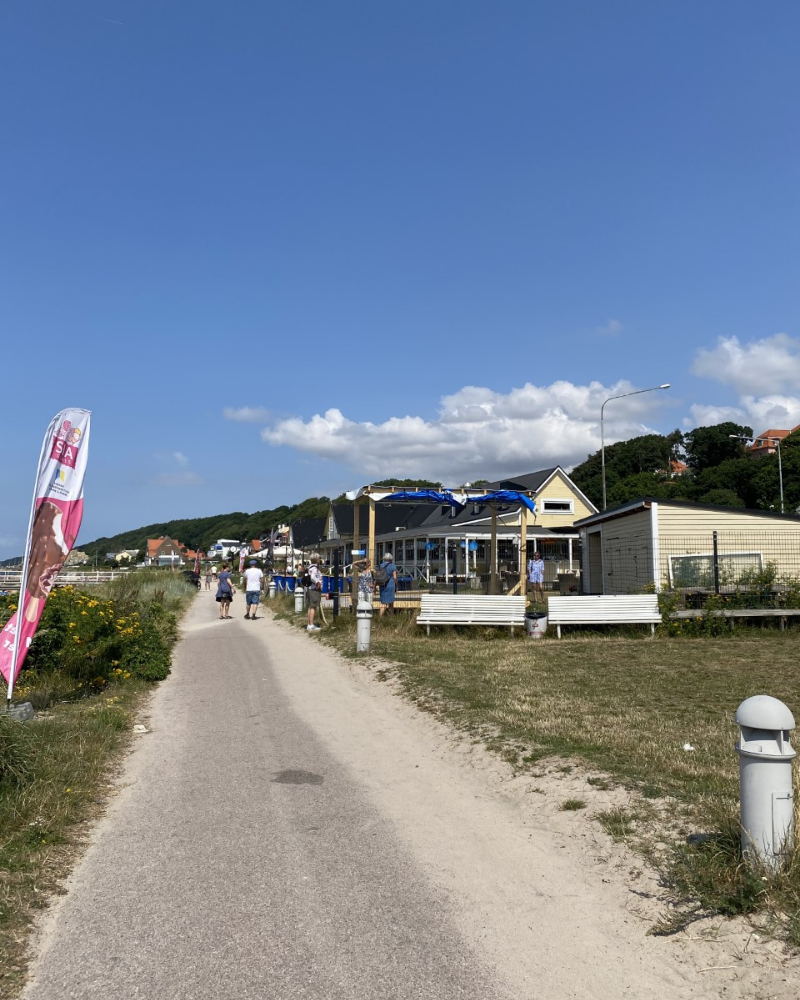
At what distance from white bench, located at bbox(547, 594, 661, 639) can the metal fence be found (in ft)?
3.84

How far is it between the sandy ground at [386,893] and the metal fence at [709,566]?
11.3 m

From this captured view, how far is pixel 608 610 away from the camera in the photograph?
15797 mm

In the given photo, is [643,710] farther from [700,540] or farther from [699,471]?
[699,471]

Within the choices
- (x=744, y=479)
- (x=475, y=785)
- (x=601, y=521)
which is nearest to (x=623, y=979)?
(x=475, y=785)

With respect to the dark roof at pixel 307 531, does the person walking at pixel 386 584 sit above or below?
below

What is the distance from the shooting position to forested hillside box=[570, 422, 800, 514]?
74375 millimetres

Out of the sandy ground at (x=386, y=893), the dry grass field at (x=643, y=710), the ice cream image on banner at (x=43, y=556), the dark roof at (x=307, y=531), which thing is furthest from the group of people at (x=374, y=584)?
the dark roof at (x=307, y=531)

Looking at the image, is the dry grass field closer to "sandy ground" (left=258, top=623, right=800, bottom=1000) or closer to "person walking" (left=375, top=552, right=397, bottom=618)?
"sandy ground" (left=258, top=623, right=800, bottom=1000)

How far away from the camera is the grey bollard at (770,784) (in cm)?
390

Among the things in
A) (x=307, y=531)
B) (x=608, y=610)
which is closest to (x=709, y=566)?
(x=608, y=610)

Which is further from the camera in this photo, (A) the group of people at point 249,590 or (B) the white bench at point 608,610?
(A) the group of people at point 249,590

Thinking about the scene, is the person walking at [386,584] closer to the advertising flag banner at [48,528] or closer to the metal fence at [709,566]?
the metal fence at [709,566]

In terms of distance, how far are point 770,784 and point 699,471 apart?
97.2 m

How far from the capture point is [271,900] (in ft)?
13.6
